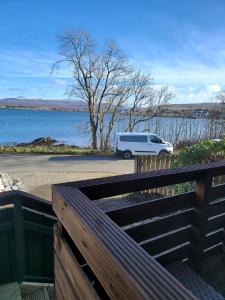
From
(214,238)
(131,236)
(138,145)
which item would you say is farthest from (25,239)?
(138,145)

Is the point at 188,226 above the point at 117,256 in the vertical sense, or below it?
below

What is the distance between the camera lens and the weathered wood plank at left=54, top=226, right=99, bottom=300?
120 centimetres

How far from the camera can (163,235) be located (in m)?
2.29

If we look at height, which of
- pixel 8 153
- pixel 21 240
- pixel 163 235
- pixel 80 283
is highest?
pixel 80 283

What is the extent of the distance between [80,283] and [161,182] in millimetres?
898

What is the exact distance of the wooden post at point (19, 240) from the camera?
2.60 m

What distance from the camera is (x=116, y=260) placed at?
99cm

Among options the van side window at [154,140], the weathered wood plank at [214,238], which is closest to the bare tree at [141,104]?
the van side window at [154,140]

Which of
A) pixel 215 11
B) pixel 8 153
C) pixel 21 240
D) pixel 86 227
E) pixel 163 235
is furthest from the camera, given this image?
pixel 8 153

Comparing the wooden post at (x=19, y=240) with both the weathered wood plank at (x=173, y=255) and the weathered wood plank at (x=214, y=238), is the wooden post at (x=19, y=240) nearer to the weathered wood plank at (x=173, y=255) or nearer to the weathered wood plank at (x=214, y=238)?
the weathered wood plank at (x=173, y=255)

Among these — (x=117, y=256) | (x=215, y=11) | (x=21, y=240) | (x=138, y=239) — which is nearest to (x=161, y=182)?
(x=138, y=239)

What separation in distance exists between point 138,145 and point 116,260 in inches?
740

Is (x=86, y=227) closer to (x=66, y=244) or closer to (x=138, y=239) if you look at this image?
(x=66, y=244)

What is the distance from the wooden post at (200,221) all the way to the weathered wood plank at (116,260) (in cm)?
111
